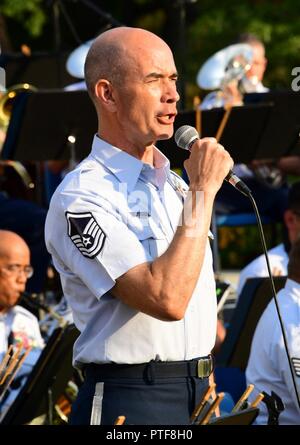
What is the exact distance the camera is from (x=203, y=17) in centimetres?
1623

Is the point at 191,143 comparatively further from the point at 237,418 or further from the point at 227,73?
the point at 227,73

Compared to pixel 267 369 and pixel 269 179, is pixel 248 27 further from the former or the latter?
pixel 267 369

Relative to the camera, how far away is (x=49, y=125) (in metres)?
7.25

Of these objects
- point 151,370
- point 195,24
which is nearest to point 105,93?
point 151,370

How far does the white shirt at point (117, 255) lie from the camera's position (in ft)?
11.1

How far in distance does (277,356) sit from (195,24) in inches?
451

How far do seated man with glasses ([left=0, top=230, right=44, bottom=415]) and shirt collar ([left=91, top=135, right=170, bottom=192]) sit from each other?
2597mm

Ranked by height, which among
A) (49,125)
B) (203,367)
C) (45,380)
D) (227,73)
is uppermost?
(227,73)

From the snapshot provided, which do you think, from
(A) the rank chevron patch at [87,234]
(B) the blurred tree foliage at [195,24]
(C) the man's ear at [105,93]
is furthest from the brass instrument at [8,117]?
(B) the blurred tree foliage at [195,24]

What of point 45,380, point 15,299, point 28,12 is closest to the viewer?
point 45,380

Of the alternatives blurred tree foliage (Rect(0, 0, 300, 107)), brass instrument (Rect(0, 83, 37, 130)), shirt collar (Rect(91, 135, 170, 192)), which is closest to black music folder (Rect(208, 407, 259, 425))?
shirt collar (Rect(91, 135, 170, 192))

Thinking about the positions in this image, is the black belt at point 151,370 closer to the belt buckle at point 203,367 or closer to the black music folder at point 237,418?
the belt buckle at point 203,367

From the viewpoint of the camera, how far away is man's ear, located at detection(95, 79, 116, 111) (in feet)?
11.8
